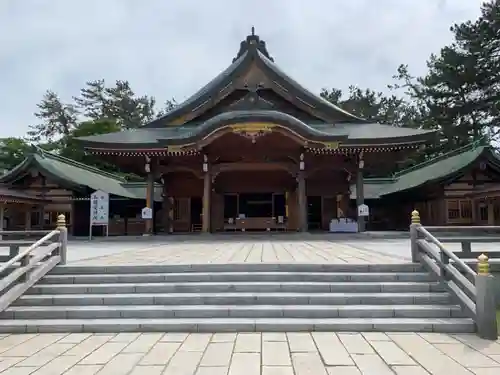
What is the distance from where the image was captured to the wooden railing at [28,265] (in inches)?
218

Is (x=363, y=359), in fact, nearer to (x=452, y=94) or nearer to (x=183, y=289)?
(x=183, y=289)

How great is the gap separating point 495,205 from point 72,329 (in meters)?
17.5

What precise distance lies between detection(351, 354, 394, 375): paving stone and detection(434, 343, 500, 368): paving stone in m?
0.77

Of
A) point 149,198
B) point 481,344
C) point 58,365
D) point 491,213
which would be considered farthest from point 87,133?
point 481,344

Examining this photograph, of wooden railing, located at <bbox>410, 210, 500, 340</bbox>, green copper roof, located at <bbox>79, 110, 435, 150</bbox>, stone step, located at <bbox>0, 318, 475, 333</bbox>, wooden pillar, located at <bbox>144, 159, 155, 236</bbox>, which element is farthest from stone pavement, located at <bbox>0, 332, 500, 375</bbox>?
wooden pillar, located at <bbox>144, 159, 155, 236</bbox>

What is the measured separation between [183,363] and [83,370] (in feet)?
3.09

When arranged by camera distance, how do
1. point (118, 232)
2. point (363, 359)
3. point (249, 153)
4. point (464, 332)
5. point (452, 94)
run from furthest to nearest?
point (452, 94)
point (118, 232)
point (249, 153)
point (464, 332)
point (363, 359)

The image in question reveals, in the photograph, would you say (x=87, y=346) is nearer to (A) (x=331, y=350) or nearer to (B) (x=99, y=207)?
(A) (x=331, y=350)

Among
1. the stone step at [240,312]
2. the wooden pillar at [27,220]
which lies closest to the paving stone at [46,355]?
the stone step at [240,312]

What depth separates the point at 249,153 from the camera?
15.2 metres

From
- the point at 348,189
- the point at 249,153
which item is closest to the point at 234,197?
the point at 249,153

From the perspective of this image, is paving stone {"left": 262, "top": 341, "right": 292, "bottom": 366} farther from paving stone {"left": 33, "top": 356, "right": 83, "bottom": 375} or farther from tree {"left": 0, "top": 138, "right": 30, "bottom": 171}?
tree {"left": 0, "top": 138, "right": 30, "bottom": 171}

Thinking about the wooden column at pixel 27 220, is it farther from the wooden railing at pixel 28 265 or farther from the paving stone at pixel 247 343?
the paving stone at pixel 247 343

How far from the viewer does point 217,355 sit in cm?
414
